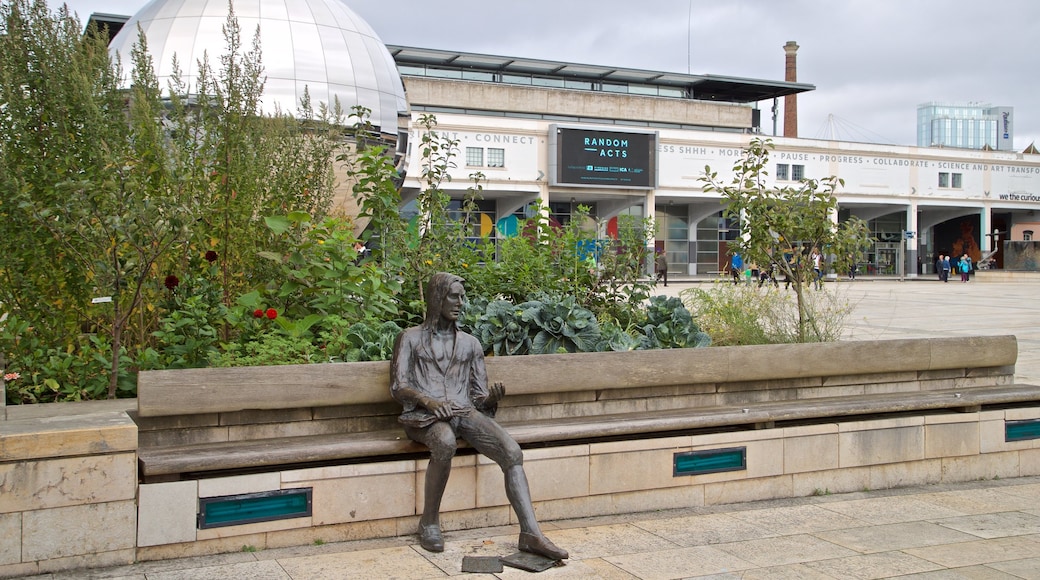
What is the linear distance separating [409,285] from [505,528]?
3.14 meters

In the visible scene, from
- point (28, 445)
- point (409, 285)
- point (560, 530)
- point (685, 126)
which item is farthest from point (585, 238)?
point (685, 126)

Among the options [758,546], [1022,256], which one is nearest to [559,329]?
[758,546]

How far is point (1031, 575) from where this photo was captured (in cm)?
503

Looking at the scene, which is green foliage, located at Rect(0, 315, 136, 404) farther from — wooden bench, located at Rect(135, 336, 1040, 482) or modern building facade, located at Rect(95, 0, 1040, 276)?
modern building facade, located at Rect(95, 0, 1040, 276)

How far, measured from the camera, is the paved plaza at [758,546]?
496 centimetres

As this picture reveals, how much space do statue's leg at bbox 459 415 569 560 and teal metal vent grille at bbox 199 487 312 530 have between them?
3.16 feet

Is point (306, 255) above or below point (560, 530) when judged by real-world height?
above

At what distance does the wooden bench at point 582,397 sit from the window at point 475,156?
35694mm

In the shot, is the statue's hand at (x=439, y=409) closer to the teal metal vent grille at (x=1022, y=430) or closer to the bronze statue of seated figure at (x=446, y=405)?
the bronze statue of seated figure at (x=446, y=405)

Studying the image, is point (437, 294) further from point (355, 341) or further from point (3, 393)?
point (3, 393)

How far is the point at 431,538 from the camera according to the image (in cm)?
529

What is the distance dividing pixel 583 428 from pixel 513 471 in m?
0.87

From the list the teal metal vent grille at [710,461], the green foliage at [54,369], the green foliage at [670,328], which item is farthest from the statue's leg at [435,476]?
the green foliage at [670,328]

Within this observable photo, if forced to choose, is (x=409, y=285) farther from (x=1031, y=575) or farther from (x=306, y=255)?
(x=1031, y=575)
